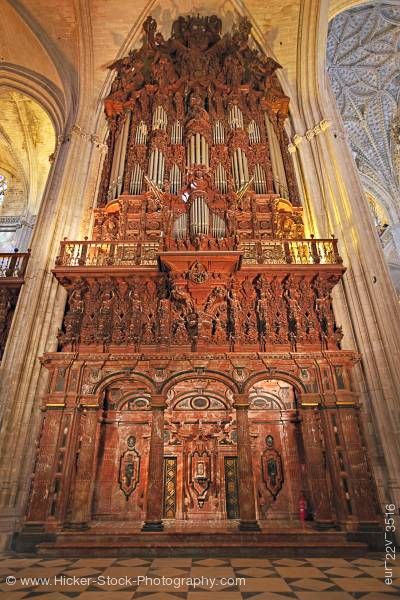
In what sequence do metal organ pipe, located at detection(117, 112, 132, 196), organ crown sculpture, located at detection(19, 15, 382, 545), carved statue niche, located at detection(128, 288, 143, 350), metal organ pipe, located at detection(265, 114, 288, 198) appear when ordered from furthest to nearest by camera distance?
metal organ pipe, located at detection(117, 112, 132, 196) < metal organ pipe, located at detection(265, 114, 288, 198) < carved statue niche, located at detection(128, 288, 143, 350) < organ crown sculpture, located at detection(19, 15, 382, 545)

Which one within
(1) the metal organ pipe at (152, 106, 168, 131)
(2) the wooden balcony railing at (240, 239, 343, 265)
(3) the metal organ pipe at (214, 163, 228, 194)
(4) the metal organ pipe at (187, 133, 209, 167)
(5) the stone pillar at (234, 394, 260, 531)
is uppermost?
(1) the metal organ pipe at (152, 106, 168, 131)

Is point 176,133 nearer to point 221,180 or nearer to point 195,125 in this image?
point 195,125

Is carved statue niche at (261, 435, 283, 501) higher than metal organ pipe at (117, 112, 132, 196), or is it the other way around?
metal organ pipe at (117, 112, 132, 196)

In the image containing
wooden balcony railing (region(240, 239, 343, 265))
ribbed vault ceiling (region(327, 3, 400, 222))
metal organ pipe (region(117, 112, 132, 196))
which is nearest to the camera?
wooden balcony railing (region(240, 239, 343, 265))

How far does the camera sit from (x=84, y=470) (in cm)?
631

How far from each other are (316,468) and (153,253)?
18.4 feet

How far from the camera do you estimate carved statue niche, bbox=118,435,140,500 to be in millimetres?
7984

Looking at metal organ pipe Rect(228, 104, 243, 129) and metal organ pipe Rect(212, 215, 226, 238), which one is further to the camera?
metal organ pipe Rect(228, 104, 243, 129)

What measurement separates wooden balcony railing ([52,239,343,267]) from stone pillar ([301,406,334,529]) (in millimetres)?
3248

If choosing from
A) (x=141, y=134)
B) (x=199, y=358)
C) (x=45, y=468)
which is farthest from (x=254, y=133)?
(x=45, y=468)

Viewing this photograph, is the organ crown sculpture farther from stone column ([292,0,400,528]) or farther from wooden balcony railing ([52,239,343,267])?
stone column ([292,0,400,528])

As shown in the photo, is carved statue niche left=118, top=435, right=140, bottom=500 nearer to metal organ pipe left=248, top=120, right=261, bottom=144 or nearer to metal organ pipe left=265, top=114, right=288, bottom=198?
metal organ pipe left=265, top=114, right=288, bottom=198

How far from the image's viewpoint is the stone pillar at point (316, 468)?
5.99m

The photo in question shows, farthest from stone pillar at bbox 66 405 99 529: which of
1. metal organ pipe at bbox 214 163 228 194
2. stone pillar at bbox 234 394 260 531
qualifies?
metal organ pipe at bbox 214 163 228 194
